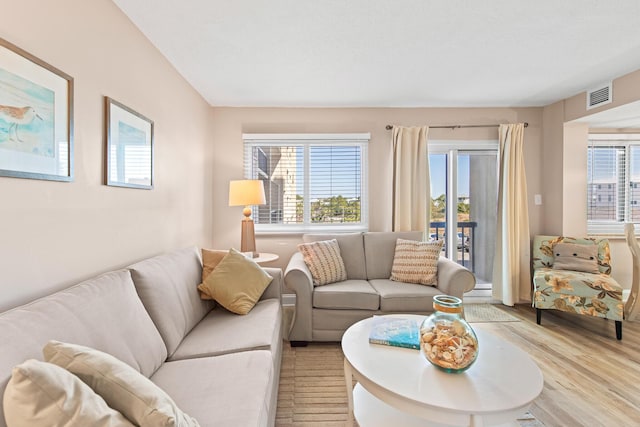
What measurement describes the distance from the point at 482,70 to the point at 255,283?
8.74 ft

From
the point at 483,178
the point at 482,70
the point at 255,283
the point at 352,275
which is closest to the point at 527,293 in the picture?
the point at 483,178

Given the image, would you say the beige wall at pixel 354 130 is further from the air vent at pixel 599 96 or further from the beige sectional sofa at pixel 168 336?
the beige sectional sofa at pixel 168 336

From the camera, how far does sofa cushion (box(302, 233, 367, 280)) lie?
311 centimetres

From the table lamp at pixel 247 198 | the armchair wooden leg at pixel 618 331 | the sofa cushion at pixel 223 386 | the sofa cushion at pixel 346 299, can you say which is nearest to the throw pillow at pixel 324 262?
the sofa cushion at pixel 346 299

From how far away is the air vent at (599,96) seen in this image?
2.90 metres

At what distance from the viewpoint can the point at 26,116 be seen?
3.99 feet

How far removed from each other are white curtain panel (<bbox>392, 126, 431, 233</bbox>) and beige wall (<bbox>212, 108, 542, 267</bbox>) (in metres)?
0.12

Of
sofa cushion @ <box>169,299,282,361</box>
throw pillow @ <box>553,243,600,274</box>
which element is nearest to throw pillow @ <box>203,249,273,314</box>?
sofa cushion @ <box>169,299,282,361</box>

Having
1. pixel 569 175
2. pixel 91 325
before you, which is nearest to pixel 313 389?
pixel 91 325

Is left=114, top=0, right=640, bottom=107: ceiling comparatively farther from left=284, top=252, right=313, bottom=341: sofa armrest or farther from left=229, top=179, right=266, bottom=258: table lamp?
left=284, top=252, right=313, bottom=341: sofa armrest

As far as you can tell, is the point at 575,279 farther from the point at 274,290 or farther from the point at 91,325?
the point at 91,325

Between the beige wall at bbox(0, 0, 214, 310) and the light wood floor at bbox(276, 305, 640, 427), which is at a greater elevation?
the beige wall at bbox(0, 0, 214, 310)

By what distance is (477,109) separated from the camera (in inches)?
144

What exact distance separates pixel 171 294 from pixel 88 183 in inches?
28.8
